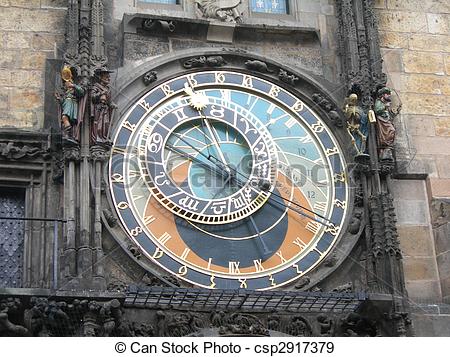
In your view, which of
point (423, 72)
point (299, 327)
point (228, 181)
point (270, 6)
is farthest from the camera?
point (270, 6)

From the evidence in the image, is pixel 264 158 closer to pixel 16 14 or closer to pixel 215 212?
pixel 215 212

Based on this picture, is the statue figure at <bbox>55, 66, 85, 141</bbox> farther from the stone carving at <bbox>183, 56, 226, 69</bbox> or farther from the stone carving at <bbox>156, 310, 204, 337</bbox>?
the stone carving at <bbox>156, 310, 204, 337</bbox>

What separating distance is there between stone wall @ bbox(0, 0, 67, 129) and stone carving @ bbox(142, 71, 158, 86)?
1.05m

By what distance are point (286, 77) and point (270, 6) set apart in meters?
1.25

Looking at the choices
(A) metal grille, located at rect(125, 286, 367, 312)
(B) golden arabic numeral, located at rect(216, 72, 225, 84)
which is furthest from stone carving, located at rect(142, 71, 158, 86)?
(A) metal grille, located at rect(125, 286, 367, 312)

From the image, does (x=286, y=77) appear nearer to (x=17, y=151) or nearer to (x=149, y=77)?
(x=149, y=77)

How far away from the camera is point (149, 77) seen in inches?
547

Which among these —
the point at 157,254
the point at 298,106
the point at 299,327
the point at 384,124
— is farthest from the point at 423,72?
the point at 157,254

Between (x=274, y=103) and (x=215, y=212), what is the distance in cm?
169

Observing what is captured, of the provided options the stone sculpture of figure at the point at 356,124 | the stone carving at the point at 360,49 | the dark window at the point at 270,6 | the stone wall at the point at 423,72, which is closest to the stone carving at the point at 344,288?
the stone sculpture of figure at the point at 356,124

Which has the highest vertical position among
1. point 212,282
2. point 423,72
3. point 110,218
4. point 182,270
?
point 423,72

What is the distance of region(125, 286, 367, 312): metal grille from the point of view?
487 inches

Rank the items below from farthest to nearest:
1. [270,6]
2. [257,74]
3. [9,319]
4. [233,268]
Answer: [270,6]
[257,74]
[233,268]
[9,319]

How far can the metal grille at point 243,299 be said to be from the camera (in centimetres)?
1237
